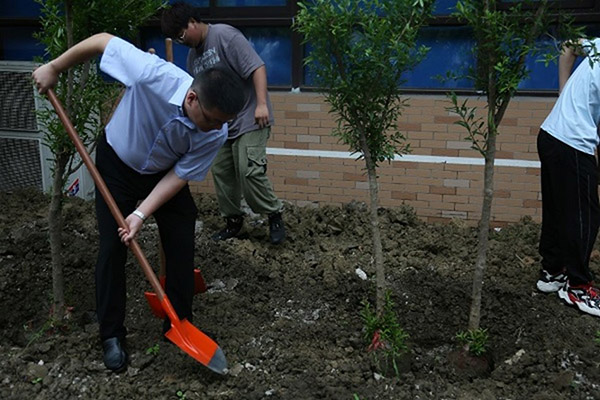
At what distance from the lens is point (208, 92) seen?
2613mm

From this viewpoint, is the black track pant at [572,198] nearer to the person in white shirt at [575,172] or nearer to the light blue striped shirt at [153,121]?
the person in white shirt at [575,172]

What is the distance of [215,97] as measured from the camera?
260 centimetres

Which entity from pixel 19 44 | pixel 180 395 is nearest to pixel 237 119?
pixel 180 395

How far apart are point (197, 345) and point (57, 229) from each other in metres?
1.12

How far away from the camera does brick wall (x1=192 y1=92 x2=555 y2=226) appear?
5188 mm

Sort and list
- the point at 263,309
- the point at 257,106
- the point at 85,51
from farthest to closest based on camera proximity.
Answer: the point at 257,106 < the point at 263,309 < the point at 85,51

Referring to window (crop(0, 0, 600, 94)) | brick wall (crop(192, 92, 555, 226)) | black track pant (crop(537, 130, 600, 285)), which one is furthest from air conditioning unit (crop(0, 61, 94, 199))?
black track pant (crop(537, 130, 600, 285))

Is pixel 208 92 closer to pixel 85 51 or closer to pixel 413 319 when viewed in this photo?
pixel 85 51

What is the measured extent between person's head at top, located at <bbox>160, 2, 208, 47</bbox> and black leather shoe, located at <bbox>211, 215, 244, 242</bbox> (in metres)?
1.41

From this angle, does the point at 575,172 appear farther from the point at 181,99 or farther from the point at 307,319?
the point at 181,99

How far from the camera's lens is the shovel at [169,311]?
2.98m

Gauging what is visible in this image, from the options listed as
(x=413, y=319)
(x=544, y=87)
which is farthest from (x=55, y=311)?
(x=544, y=87)

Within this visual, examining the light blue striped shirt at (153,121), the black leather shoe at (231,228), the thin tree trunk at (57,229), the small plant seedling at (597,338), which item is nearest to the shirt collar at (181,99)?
the light blue striped shirt at (153,121)

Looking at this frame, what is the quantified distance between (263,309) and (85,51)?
1.86 meters
